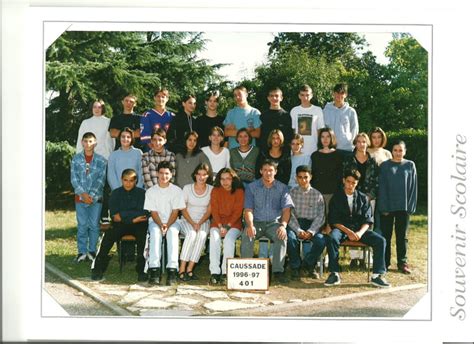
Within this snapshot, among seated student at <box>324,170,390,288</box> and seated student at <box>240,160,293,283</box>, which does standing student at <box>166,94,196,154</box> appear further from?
seated student at <box>324,170,390,288</box>

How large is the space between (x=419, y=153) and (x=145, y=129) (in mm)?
2770

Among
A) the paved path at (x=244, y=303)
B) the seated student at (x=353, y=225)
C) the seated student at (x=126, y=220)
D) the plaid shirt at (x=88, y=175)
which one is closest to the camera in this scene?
the paved path at (x=244, y=303)

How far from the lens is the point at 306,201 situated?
10.8m

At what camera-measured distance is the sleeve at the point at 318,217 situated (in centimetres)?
1081

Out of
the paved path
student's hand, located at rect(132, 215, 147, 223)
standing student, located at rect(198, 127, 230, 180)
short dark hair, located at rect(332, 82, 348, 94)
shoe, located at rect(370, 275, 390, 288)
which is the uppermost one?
short dark hair, located at rect(332, 82, 348, 94)

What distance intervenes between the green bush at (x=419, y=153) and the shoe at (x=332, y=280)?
1110 mm

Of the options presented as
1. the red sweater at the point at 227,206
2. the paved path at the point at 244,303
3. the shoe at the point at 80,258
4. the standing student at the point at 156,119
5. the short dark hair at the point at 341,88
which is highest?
the short dark hair at the point at 341,88

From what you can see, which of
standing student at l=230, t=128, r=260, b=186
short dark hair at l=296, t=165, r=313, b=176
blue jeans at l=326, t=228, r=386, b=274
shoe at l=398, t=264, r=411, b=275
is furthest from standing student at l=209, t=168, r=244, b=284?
shoe at l=398, t=264, r=411, b=275

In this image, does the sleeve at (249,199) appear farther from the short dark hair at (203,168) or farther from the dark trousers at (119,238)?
the dark trousers at (119,238)

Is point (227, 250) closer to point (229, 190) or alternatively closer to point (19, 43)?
point (229, 190)

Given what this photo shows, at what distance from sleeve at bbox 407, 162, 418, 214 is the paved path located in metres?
0.78

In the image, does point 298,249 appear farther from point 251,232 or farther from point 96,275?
point 96,275

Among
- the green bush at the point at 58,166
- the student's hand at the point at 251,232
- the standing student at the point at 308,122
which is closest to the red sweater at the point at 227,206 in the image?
the student's hand at the point at 251,232

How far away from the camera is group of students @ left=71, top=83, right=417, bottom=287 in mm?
10789
